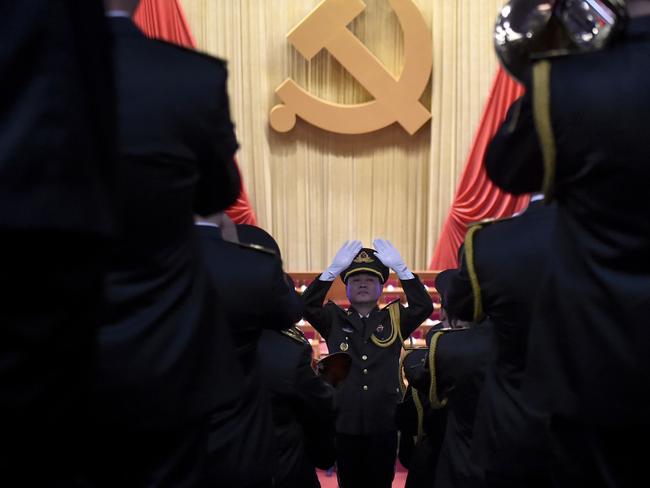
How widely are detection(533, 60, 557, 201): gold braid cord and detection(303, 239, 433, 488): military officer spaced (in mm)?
2190

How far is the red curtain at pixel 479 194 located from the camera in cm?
675

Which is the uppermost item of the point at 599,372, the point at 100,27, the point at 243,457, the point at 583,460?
the point at 100,27

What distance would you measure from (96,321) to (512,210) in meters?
6.40

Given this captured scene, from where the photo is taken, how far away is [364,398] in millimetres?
3252

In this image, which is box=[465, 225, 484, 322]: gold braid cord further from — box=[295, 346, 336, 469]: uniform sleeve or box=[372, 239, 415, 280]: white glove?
box=[372, 239, 415, 280]: white glove

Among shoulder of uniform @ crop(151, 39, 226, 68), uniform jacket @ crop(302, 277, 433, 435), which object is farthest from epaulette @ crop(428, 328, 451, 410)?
shoulder of uniform @ crop(151, 39, 226, 68)

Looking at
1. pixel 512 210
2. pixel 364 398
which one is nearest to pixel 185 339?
pixel 364 398

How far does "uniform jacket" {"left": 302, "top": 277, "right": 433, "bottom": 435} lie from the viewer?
325cm

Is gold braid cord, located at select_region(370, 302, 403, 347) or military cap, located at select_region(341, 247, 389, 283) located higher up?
military cap, located at select_region(341, 247, 389, 283)

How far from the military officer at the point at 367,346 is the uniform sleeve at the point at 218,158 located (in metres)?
2.02

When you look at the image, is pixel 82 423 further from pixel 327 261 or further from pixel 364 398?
pixel 327 261

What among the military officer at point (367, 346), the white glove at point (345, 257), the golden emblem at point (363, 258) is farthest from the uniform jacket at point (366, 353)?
the golden emblem at point (363, 258)

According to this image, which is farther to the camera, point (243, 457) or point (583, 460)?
point (243, 457)

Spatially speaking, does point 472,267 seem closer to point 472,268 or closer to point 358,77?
point 472,268
